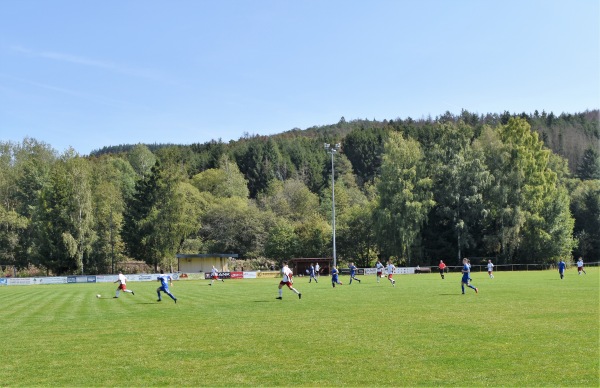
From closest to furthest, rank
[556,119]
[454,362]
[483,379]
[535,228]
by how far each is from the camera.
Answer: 1. [483,379]
2. [454,362]
3. [535,228]
4. [556,119]

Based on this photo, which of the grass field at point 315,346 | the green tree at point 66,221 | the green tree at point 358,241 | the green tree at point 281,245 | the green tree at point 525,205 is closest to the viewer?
the grass field at point 315,346

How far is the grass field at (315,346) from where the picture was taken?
11227 millimetres

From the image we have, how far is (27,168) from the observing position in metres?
99.3

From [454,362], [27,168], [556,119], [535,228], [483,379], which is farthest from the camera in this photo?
[556,119]

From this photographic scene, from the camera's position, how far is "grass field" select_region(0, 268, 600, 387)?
11.2 m

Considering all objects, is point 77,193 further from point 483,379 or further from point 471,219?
Result: point 483,379

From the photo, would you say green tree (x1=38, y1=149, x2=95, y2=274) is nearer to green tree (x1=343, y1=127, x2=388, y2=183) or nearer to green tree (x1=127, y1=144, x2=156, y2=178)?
green tree (x1=127, y1=144, x2=156, y2=178)

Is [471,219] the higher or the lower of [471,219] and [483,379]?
the higher

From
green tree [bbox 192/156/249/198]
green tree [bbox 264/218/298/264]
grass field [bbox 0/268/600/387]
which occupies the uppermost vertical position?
green tree [bbox 192/156/249/198]

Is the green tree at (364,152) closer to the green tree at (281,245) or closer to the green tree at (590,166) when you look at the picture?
the green tree at (590,166)

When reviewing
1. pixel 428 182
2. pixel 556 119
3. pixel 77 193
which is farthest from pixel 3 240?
pixel 556 119

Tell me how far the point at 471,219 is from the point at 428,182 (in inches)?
355

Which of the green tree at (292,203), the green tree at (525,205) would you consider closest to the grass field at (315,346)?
the green tree at (525,205)

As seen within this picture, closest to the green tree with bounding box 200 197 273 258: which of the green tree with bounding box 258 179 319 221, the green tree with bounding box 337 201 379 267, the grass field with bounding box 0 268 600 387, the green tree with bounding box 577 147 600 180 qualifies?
the green tree with bounding box 258 179 319 221
